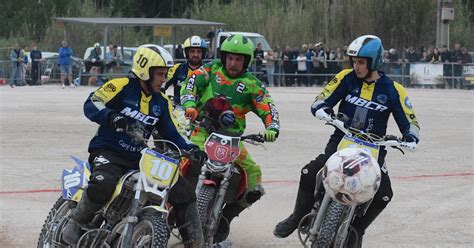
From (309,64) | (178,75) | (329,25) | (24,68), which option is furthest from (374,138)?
(329,25)

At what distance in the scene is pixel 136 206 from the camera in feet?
22.1

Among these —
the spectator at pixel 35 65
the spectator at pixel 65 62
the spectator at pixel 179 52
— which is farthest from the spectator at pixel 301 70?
the spectator at pixel 35 65

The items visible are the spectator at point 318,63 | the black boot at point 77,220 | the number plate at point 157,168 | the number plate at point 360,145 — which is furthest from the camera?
the spectator at point 318,63

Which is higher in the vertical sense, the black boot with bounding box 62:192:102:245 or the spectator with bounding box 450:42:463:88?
the spectator with bounding box 450:42:463:88

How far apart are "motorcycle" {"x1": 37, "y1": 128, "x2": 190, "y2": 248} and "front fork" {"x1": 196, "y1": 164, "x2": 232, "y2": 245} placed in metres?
0.94

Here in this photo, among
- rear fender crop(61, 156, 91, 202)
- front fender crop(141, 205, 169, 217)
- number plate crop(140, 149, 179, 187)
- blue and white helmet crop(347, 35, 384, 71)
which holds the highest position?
blue and white helmet crop(347, 35, 384, 71)

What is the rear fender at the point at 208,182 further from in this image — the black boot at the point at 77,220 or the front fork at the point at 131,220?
the front fork at the point at 131,220

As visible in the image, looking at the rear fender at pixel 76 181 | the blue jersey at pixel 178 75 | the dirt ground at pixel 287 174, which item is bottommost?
the dirt ground at pixel 287 174

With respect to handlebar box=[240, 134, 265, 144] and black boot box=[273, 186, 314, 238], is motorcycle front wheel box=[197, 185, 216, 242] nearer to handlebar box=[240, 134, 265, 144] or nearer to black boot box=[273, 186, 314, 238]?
handlebar box=[240, 134, 265, 144]

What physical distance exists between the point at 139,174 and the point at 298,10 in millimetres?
43935

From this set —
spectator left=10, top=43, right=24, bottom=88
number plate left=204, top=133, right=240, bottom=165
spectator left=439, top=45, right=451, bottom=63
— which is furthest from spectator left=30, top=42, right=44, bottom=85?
number plate left=204, top=133, right=240, bottom=165

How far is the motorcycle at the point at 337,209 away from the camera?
7633mm

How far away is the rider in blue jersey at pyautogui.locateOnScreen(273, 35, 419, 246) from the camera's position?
324 inches

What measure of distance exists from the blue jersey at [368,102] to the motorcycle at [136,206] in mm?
1733
